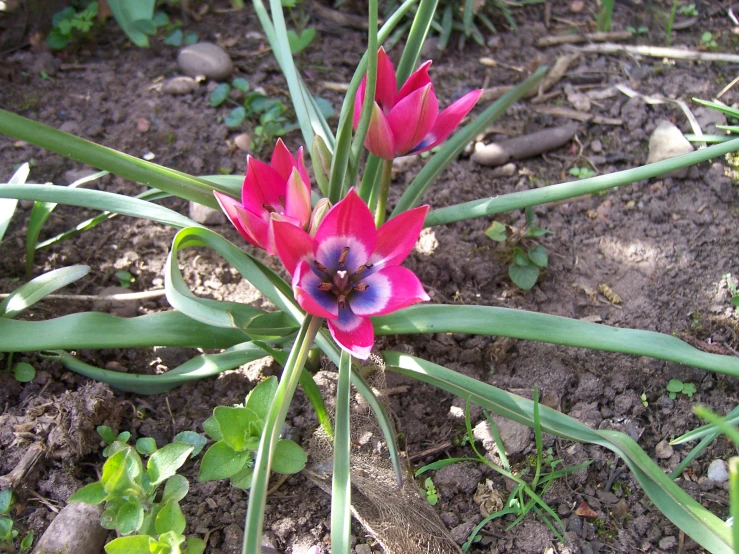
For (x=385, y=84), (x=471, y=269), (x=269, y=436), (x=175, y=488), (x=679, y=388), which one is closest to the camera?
(x=269, y=436)

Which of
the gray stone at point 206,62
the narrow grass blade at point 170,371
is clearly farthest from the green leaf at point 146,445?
the gray stone at point 206,62

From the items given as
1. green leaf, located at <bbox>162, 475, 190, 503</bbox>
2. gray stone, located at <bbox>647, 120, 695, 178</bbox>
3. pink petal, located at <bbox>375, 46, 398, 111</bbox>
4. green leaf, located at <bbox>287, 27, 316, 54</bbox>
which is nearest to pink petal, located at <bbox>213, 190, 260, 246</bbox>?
pink petal, located at <bbox>375, 46, 398, 111</bbox>

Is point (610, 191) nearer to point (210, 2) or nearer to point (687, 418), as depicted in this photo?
point (687, 418)

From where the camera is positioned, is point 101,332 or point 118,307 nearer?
point 101,332

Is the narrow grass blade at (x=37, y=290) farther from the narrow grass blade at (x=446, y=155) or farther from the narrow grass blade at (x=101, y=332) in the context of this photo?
the narrow grass blade at (x=446, y=155)

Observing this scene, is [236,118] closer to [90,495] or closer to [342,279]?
[342,279]

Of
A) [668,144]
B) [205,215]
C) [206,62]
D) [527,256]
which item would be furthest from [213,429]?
[668,144]

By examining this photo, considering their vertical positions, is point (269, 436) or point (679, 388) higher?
point (269, 436)
